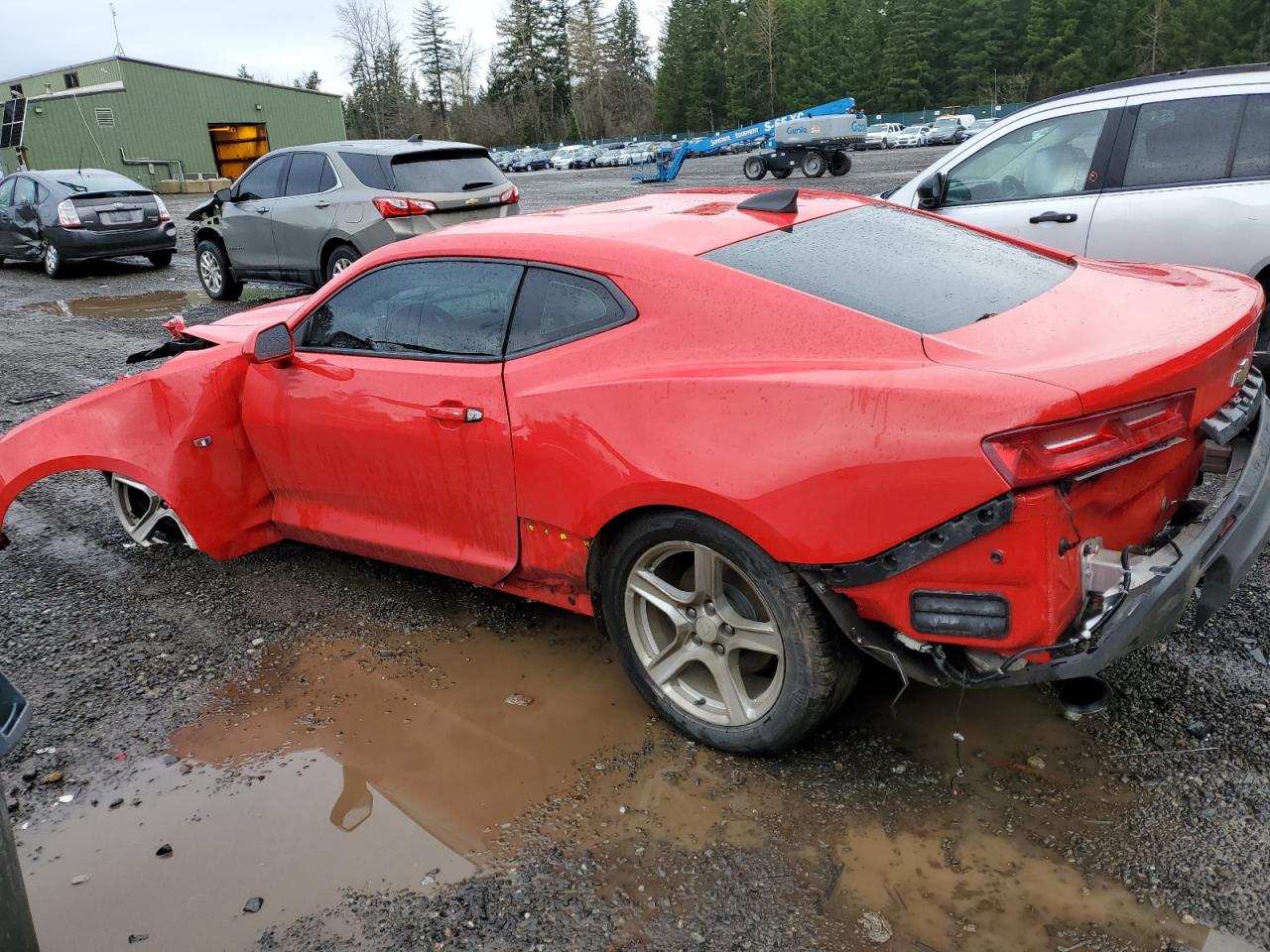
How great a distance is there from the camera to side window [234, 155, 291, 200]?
1097 cm

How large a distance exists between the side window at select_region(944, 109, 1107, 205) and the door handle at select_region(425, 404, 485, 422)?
14.7 ft

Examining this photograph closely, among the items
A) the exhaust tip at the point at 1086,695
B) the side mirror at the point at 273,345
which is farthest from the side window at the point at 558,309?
the exhaust tip at the point at 1086,695

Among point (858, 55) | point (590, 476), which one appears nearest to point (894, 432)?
point (590, 476)

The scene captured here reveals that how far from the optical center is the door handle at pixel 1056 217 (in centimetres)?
590

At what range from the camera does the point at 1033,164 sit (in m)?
6.18

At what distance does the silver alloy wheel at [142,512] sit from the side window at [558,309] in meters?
1.98

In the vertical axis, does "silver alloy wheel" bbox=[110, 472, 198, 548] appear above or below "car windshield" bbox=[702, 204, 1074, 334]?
below

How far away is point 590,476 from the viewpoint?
2.92m

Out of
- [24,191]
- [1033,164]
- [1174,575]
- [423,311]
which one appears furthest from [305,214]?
[1174,575]

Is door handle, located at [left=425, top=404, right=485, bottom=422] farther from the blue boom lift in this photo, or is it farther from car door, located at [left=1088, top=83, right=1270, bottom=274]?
the blue boom lift

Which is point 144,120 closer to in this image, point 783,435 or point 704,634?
point 704,634

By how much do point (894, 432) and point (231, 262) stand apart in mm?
11284

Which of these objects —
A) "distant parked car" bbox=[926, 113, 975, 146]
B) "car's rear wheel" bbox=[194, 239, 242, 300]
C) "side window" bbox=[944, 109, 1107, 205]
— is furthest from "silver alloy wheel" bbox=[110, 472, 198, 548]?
"distant parked car" bbox=[926, 113, 975, 146]

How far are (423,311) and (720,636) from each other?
1635mm
